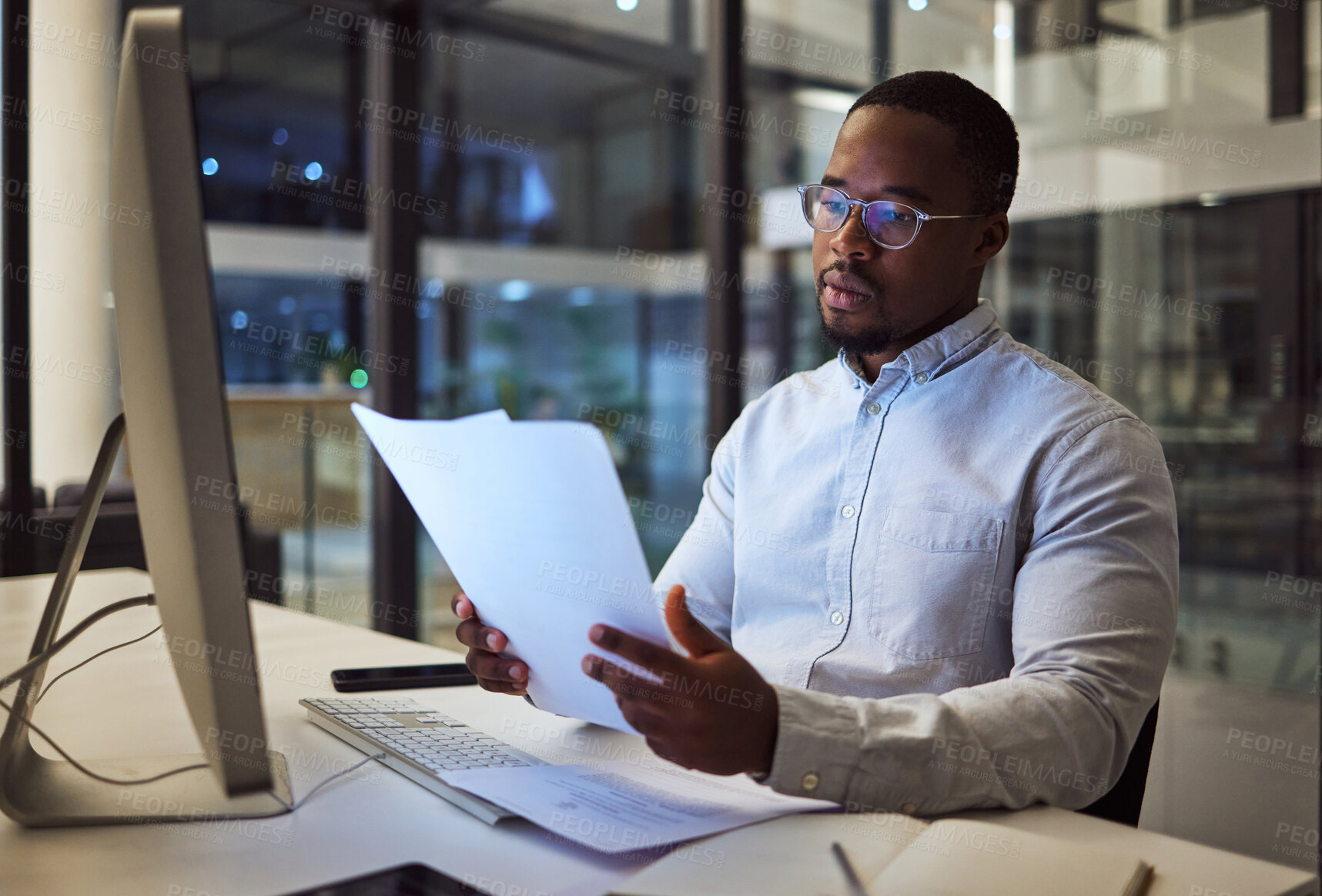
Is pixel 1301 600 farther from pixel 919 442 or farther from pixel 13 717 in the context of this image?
pixel 13 717

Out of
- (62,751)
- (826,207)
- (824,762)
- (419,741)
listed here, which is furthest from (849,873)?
(826,207)

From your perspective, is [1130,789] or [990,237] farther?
[990,237]

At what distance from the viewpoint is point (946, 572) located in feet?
4.43

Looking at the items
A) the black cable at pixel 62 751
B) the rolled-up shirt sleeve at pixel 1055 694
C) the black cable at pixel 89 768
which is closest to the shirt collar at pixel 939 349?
the rolled-up shirt sleeve at pixel 1055 694

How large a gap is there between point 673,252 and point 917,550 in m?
3.04

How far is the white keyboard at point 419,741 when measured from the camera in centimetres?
104

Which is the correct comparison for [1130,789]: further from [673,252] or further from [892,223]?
[673,252]

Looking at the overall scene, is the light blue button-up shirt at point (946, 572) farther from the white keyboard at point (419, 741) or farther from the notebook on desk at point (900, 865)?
the white keyboard at point (419, 741)

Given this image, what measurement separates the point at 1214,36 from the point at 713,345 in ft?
5.23

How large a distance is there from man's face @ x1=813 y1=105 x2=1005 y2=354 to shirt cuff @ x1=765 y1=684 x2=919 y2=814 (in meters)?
0.68

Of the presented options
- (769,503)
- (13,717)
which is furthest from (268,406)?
(13,717)

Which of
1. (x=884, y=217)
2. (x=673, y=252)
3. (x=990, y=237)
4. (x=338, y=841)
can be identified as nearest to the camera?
(x=338, y=841)

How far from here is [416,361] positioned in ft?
13.6

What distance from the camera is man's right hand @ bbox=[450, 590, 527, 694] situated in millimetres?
1179
